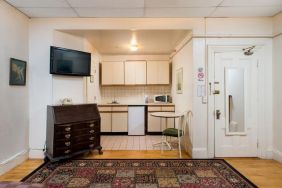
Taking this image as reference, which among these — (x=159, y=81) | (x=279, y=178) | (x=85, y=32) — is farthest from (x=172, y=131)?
(x=85, y=32)

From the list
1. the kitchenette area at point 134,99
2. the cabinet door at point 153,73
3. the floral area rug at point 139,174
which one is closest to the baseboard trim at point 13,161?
the floral area rug at point 139,174

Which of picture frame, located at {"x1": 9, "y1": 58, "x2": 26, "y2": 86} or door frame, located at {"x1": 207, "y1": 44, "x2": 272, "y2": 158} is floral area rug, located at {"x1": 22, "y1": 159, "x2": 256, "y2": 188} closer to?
door frame, located at {"x1": 207, "y1": 44, "x2": 272, "y2": 158}

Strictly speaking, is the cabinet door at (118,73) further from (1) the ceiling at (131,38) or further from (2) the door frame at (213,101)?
(2) the door frame at (213,101)

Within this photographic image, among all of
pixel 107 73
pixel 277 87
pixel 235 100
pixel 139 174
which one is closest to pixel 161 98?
pixel 107 73

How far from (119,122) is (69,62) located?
103 inches

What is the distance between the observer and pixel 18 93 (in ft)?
11.1

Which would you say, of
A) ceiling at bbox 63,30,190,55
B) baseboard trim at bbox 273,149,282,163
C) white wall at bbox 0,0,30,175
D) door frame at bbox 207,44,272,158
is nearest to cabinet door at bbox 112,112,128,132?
ceiling at bbox 63,30,190,55

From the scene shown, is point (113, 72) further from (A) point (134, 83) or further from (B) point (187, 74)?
(B) point (187, 74)

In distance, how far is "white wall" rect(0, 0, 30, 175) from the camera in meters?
2.99

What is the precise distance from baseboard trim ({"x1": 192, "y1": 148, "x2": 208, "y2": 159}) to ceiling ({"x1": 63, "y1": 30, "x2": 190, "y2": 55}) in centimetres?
233

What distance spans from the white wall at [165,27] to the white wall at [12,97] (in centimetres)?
13

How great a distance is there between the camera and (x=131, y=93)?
6.50 m

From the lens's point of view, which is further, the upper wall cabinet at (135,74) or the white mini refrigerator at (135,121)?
the upper wall cabinet at (135,74)

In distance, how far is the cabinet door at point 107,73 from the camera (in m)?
6.07
